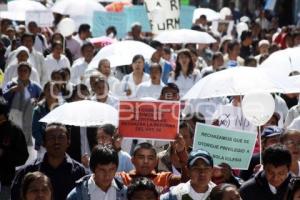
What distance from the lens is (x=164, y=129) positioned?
29.8ft

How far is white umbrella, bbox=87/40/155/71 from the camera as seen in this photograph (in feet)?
49.7

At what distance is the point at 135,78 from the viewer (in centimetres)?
1448

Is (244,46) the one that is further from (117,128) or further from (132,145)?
(117,128)

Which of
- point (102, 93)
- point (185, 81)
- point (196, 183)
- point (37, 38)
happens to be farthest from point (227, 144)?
point (37, 38)

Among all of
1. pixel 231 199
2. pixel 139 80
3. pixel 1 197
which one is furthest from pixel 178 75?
pixel 231 199

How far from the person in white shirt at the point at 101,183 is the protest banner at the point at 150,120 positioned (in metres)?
1.55

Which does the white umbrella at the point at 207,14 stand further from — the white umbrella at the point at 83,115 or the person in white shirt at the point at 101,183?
the person in white shirt at the point at 101,183

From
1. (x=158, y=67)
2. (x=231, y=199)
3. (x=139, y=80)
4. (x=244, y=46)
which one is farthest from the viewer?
(x=244, y=46)

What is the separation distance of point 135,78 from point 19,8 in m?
9.44

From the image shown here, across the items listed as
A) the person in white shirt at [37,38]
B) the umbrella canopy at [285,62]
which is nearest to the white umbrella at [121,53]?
the umbrella canopy at [285,62]

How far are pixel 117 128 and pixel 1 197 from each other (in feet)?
3.60

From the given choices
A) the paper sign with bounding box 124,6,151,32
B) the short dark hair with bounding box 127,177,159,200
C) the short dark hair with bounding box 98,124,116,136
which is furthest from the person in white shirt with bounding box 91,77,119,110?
the paper sign with bounding box 124,6,151,32

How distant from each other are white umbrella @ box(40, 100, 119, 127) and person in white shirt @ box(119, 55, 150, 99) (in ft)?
13.2

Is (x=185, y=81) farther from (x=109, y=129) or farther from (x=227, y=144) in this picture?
(x=227, y=144)
